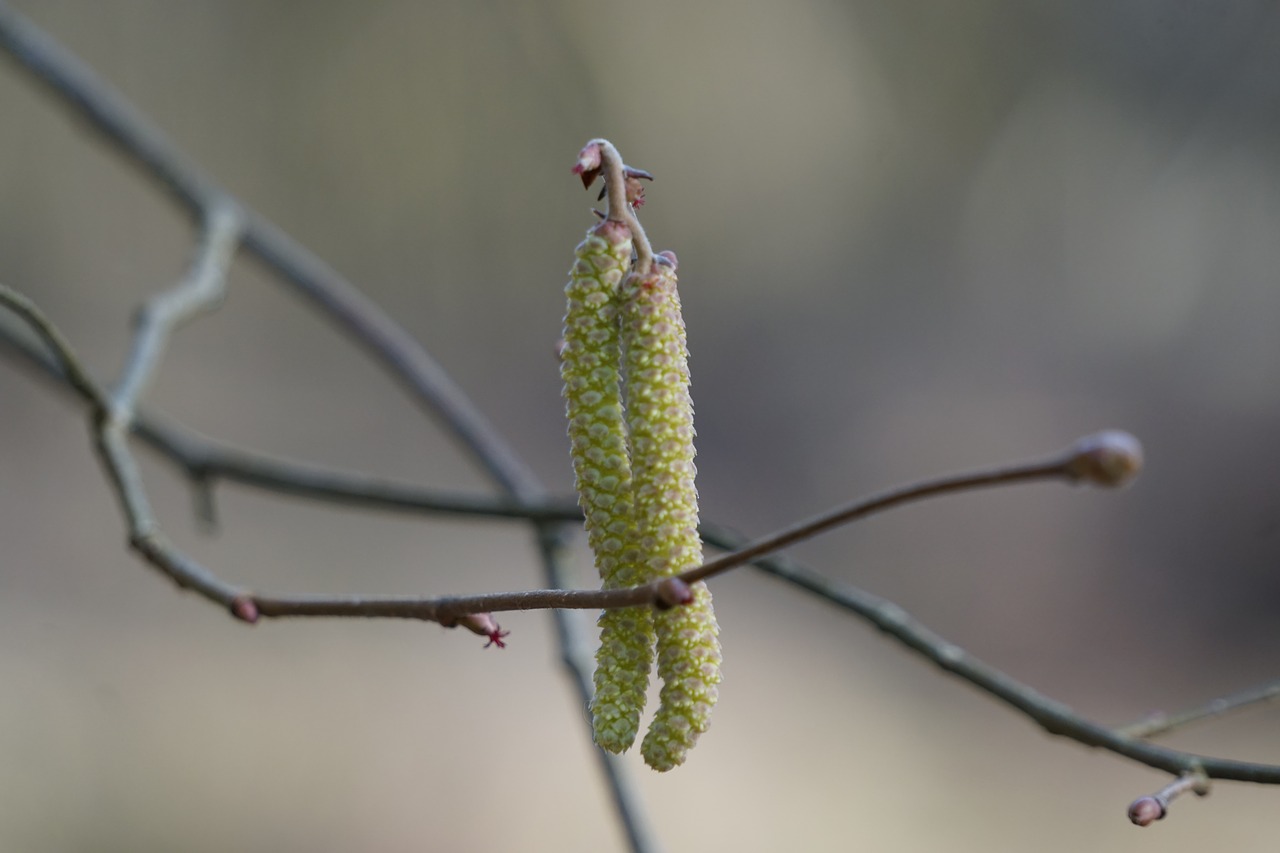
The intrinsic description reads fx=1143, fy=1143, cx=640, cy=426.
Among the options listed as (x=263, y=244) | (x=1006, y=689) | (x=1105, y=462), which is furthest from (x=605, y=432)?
(x=263, y=244)

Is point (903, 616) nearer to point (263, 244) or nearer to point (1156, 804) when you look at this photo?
point (1156, 804)

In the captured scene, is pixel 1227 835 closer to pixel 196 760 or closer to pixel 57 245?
pixel 196 760

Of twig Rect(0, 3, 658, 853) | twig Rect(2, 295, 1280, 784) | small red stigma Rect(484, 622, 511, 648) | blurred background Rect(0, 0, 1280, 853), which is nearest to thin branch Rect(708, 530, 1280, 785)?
twig Rect(2, 295, 1280, 784)

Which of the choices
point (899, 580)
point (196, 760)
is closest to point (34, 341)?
point (196, 760)

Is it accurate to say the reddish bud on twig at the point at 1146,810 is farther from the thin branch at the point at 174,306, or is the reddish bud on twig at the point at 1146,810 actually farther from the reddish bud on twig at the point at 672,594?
the thin branch at the point at 174,306

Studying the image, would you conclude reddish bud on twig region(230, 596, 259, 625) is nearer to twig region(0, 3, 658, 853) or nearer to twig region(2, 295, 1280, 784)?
twig region(2, 295, 1280, 784)
